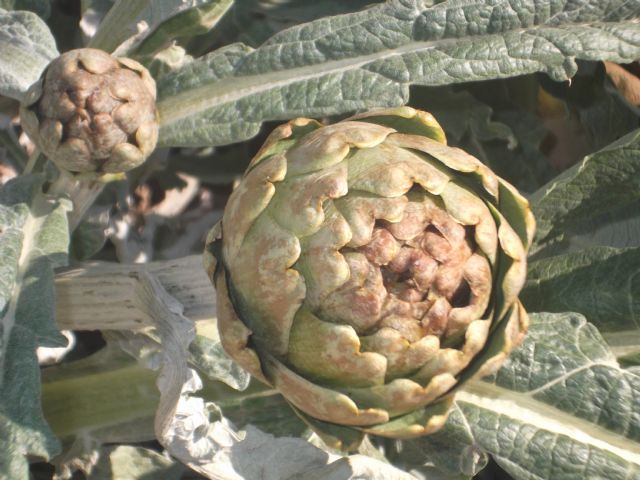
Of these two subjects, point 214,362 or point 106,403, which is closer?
point 214,362

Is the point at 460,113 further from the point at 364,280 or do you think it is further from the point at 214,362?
the point at 364,280

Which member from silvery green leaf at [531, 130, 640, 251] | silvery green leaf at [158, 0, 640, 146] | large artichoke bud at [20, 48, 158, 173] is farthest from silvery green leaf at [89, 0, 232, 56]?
silvery green leaf at [531, 130, 640, 251]

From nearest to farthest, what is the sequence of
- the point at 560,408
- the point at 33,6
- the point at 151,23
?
the point at 560,408 → the point at 151,23 → the point at 33,6

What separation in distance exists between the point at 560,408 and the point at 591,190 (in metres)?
0.44

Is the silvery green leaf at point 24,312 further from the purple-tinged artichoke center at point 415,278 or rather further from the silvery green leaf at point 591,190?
the silvery green leaf at point 591,190

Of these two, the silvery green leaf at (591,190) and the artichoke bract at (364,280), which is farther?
the silvery green leaf at (591,190)

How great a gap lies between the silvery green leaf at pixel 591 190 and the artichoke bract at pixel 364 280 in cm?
46

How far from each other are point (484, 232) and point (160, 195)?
3.51ft

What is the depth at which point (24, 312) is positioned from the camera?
171cm

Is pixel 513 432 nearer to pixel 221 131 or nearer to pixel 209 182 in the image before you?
pixel 221 131

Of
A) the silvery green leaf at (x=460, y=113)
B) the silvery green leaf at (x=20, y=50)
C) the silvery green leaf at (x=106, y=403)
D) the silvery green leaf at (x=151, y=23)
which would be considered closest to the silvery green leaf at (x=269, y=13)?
the silvery green leaf at (x=460, y=113)

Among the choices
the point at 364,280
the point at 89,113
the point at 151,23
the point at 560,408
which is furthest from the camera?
the point at 151,23

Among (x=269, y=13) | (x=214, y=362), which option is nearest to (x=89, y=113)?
(x=214, y=362)

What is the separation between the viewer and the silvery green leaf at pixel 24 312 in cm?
162
